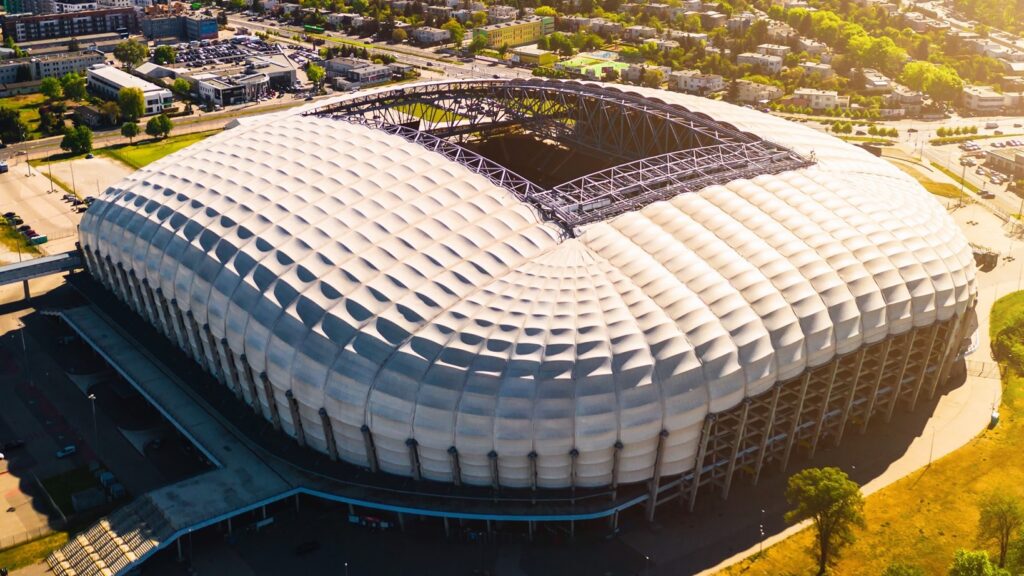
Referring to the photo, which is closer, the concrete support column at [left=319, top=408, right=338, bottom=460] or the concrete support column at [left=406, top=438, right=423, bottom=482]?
the concrete support column at [left=406, top=438, right=423, bottom=482]

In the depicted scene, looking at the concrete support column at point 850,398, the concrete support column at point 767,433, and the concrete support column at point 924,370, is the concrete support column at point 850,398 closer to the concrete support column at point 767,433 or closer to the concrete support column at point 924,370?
the concrete support column at point 924,370

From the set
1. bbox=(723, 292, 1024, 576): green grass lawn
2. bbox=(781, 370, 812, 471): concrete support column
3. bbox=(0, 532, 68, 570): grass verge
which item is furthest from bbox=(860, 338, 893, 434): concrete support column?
bbox=(0, 532, 68, 570): grass verge

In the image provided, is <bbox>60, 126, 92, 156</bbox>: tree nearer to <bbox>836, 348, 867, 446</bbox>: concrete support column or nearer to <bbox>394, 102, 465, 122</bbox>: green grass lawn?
<bbox>394, 102, 465, 122</bbox>: green grass lawn

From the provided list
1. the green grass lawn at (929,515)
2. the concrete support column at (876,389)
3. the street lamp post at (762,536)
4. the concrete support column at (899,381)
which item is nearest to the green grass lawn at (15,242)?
the street lamp post at (762,536)

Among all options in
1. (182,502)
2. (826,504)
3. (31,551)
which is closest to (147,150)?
(31,551)

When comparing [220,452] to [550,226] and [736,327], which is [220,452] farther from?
[736,327]

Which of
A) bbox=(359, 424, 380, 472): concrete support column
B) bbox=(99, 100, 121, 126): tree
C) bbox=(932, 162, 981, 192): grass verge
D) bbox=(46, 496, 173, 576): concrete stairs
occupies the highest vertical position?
bbox=(359, 424, 380, 472): concrete support column

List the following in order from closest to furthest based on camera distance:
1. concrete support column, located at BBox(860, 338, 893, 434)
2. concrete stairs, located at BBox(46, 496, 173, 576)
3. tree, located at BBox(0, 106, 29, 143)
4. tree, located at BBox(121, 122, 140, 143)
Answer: concrete stairs, located at BBox(46, 496, 173, 576) < concrete support column, located at BBox(860, 338, 893, 434) < tree, located at BBox(0, 106, 29, 143) < tree, located at BBox(121, 122, 140, 143)
